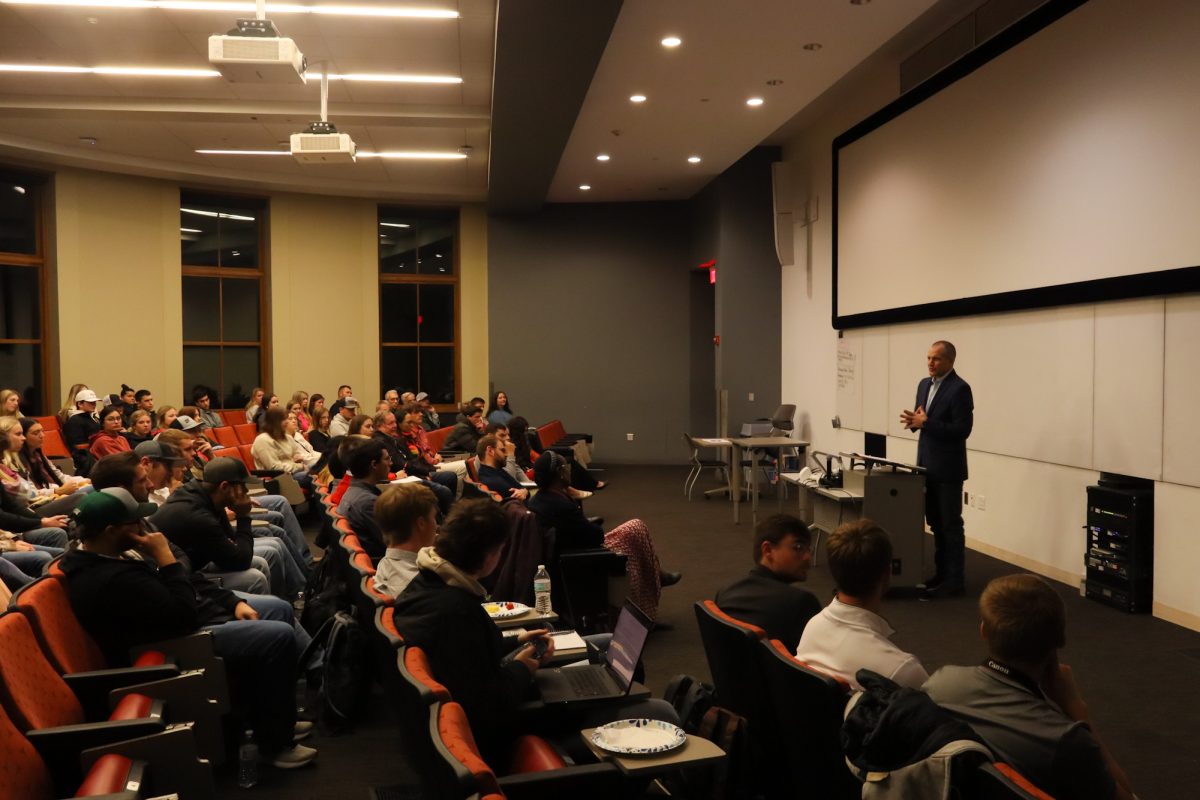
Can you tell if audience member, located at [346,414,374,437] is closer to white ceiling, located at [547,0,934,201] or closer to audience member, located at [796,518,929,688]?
white ceiling, located at [547,0,934,201]

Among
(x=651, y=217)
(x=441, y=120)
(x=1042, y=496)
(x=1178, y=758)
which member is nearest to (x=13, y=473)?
(x=441, y=120)

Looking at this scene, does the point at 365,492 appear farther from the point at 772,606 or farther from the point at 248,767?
the point at 772,606

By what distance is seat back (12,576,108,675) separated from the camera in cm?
268

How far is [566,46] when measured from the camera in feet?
22.1

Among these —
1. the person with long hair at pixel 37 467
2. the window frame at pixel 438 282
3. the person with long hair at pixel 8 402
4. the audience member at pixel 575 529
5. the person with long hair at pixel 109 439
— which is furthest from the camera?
the window frame at pixel 438 282

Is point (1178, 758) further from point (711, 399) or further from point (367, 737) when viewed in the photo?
point (711, 399)

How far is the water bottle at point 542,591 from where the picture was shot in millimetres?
3832

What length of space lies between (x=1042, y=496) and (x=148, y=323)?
11716 mm

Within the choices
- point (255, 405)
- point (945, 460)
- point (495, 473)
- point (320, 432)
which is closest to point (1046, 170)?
point (945, 460)

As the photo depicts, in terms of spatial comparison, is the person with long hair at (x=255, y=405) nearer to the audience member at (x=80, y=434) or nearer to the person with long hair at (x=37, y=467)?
the audience member at (x=80, y=434)

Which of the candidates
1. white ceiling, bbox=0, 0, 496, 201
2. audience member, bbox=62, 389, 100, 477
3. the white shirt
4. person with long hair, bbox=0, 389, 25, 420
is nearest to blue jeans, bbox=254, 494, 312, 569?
person with long hair, bbox=0, 389, 25, 420

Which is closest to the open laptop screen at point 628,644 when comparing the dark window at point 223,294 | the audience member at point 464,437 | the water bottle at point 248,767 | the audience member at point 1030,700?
the audience member at point 1030,700

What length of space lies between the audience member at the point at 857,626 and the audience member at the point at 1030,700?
305 mm

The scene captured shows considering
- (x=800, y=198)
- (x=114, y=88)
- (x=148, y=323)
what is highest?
(x=114, y=88)
